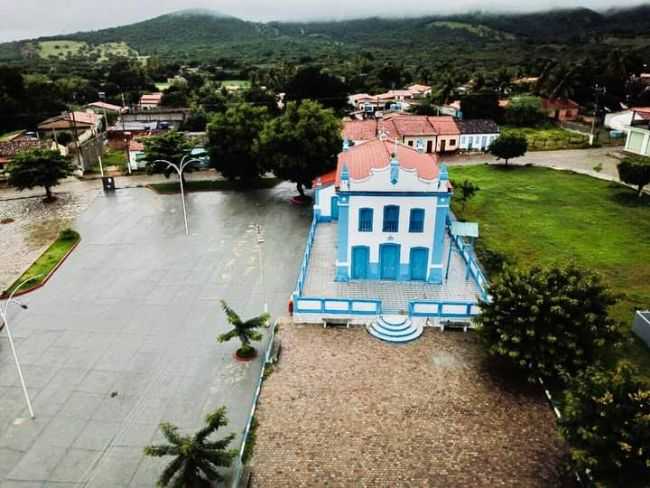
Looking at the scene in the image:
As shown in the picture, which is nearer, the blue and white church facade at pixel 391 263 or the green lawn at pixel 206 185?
the blue and white church facade at pixel 391 263

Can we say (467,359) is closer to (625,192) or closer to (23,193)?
(625,192)

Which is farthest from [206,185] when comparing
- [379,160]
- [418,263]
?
[418,263]

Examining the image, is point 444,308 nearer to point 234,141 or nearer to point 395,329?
point 395,329

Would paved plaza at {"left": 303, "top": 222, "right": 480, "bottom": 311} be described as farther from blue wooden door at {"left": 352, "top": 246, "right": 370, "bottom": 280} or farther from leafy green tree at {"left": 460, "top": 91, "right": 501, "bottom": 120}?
leafy green tree at {"left": 460, "top": 91, "right": 501, "bottom": 120}

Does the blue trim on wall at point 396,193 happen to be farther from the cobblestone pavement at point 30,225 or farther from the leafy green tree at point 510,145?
the leafy green tree at point 510,145

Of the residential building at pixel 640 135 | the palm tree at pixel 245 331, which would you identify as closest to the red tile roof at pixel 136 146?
the palm tree at pixel 245 331

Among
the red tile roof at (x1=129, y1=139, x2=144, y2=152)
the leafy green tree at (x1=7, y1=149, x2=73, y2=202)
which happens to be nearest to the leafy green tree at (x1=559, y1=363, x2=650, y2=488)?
the leafy green tree at (x1=7, y1=149, x2=73, y2=202)

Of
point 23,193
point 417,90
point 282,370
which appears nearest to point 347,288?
point 282,370
